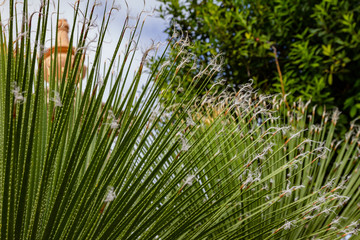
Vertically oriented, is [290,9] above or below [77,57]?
above

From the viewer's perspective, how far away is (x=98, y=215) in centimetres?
104

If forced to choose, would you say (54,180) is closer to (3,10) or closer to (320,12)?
(3,10)

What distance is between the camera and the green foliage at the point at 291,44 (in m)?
3.16

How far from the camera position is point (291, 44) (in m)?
3.42

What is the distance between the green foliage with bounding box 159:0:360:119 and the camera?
3.16 meters

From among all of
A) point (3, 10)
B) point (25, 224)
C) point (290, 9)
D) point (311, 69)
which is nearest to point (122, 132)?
point (25, 224)

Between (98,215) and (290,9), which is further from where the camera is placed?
(290,9)

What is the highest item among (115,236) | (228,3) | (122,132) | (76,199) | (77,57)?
(228,3)

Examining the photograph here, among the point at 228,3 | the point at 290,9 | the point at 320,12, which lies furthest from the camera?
the point at 228,3

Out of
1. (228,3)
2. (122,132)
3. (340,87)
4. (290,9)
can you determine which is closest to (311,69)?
(340,87)

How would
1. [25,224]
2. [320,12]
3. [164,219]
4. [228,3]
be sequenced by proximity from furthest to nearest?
[228,3]
[320,12]
[164,219]
[25,224]

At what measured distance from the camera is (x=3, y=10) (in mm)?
1155

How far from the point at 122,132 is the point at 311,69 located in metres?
2.49

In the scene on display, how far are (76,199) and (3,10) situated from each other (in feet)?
1.96
